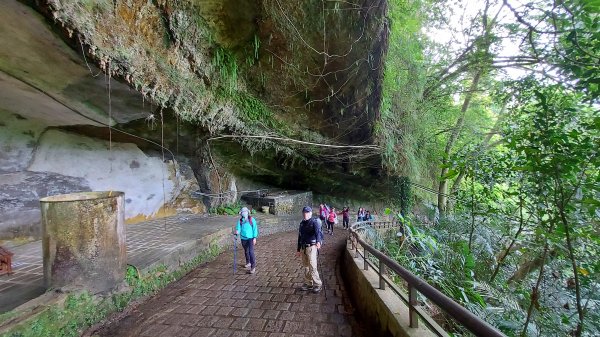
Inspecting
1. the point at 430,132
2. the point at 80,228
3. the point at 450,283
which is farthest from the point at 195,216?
the point at 430,132

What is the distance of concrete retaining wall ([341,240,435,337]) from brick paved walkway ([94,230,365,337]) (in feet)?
0.62

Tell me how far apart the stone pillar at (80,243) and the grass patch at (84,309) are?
7.3 inches

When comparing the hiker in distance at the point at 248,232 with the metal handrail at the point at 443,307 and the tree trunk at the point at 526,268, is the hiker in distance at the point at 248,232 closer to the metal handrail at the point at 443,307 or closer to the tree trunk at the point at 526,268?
the metal handrail at the point at 443,307

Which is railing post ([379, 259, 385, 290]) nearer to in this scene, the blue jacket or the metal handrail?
the metal handrail

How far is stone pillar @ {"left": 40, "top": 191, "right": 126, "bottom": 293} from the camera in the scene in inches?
136

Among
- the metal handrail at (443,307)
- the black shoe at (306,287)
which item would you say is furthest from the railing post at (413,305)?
the black shoe at (306,287)

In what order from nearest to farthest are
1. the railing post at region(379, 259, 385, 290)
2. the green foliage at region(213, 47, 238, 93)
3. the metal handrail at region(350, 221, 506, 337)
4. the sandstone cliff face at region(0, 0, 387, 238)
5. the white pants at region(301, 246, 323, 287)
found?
1. the metal handrail at region(350, 221, 506, 337)
2. the railing post at region(379, 259, 385, 290)
3. the sandstone cliff face at region(0, 0, 387, 238)
4. the white pants at region(301, 246, 323, 287)
5. the green foliage at region(213, 47, 238, 93)

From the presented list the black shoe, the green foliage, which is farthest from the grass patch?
the green foliage

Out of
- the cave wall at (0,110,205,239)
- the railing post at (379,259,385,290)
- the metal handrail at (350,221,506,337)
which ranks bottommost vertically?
the railing post at (379,259,385,290)

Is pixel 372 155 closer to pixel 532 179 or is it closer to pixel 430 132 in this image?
pixel 430 132

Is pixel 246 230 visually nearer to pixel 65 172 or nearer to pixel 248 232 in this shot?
pixel 248 232

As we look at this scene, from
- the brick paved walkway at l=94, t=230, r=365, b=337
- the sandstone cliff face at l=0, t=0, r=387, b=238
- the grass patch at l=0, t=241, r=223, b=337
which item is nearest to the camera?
the grass patch at l=0, t=241, r=223, b=337

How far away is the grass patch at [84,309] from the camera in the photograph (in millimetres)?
2808

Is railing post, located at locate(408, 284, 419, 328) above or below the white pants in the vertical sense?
above
